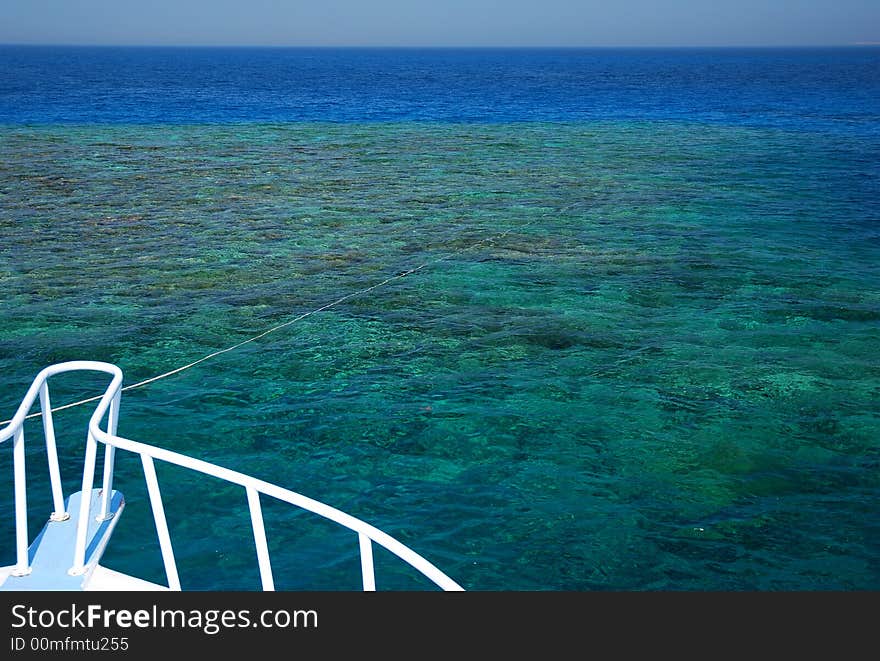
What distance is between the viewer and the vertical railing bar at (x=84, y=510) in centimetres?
407

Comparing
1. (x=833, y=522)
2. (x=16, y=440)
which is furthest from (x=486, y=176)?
(x=16, y=440)

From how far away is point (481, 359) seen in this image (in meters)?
11.8

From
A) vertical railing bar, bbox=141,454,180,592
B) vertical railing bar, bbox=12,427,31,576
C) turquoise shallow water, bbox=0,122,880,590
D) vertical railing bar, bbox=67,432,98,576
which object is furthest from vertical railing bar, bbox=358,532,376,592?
turquoise shallow water, bbox=0,122,880,590

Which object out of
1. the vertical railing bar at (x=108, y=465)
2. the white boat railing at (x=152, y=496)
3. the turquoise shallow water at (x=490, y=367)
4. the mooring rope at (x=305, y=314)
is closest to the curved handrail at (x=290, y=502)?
the white boat railing at (x=152, y=496)

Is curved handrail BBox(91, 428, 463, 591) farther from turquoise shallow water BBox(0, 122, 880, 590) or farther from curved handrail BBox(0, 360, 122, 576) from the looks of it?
turquoise shallow water BBox(0, 122, 880, 590)

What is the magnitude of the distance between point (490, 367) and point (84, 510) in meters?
7.71

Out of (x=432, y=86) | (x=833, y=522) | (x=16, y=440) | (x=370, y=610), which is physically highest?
(x=432, y=86)

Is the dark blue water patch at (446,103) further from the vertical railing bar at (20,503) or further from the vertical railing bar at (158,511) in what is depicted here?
the vertical railing bar at (20,503)

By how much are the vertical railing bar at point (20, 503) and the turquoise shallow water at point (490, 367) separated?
3.03 metres

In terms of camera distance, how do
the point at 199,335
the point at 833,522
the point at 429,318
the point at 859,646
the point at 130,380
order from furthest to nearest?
the point at 429,318, the point at 199,335, the point at 130,380, the point at 833,522, the point at 859,646

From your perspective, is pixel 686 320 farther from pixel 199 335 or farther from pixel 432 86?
pixel 432 86

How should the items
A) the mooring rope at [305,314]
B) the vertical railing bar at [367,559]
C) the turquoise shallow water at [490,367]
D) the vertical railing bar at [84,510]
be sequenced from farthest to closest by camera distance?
1. the mooring rope at [305,314]
2. the turquoise shallow water at [490,367]
3. the vertical railing bar at [84,510]
4. the vertical railing bar at [367,559]

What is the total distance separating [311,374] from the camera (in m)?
11.3

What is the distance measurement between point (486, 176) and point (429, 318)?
14481mm
